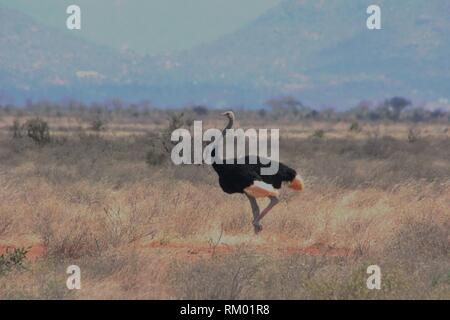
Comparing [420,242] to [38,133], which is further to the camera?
[38,133]

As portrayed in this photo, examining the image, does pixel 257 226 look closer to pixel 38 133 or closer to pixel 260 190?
pixel 260 190

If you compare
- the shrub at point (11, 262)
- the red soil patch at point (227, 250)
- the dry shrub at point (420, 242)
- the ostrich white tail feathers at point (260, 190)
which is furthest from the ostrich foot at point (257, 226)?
the shrub at point (11, 262)

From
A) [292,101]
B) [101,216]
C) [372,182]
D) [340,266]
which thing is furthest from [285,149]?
[292,101]

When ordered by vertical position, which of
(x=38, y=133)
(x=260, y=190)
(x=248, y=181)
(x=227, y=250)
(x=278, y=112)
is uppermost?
(x=248, y=181)

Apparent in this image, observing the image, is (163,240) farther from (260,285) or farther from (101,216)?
(260,285)

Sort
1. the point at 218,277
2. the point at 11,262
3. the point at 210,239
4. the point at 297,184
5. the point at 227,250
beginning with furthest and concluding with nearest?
the point at 297,184 → the point at 210,239 → the point at 227,250 → the point at 11,262 → the point at 218,277

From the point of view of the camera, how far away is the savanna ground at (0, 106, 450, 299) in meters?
8.88

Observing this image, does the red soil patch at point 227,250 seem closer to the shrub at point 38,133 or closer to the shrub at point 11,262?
the shrub at point 11,262

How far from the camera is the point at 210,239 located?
458 inches

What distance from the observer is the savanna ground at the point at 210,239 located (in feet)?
29.1

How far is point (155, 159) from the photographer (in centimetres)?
2412

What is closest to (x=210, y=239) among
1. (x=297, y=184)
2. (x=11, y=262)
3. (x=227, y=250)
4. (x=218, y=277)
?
(x=227, y=250)

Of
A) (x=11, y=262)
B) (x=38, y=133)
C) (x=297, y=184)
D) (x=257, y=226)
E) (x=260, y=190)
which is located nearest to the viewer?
(x=11, y=262)
